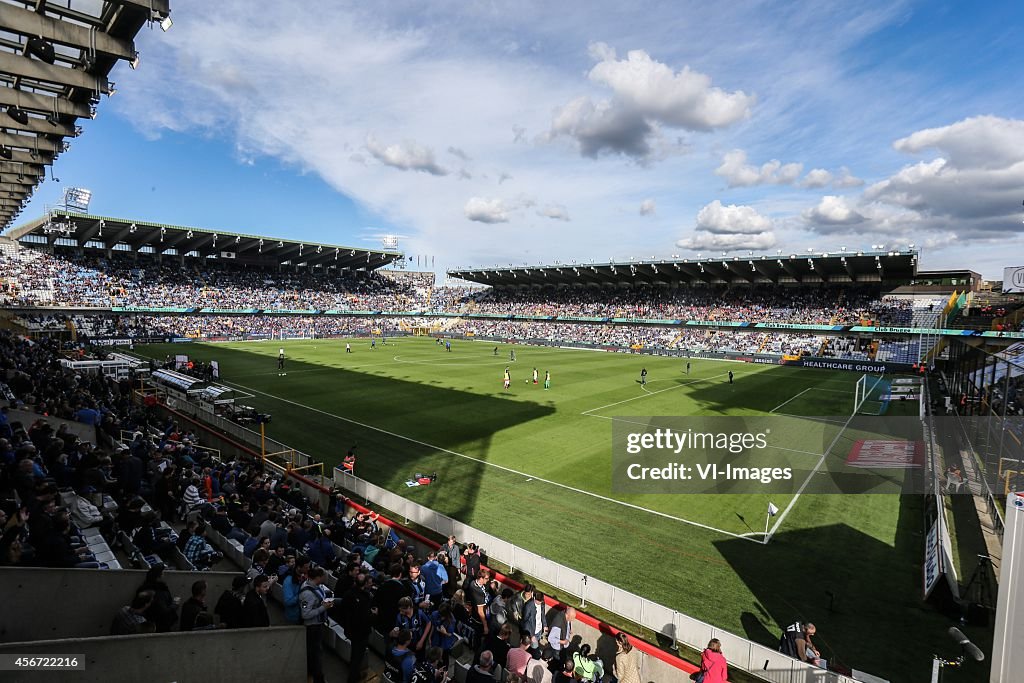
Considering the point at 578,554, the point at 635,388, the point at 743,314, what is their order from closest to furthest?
1. the point at 578,554
2. the point at 635,388
3. the point at 743,314

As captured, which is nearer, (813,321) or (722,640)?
(722,640)

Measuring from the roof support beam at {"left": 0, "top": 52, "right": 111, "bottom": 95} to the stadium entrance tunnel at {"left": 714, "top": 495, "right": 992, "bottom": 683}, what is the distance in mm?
16374

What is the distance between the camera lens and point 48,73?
9.35 metres

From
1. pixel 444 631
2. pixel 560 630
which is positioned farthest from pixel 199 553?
pixel 560 630

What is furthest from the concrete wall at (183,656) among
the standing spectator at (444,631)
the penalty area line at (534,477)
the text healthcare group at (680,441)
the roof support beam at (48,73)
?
the penalty area line at (534,477)

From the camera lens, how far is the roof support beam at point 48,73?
29.5 feet

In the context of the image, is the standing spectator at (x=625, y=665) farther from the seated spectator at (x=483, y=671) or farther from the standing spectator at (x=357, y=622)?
the standing spectator at (x=357, y=622)

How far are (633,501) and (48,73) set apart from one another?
17337 millimetres

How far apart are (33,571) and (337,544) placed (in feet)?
16.9

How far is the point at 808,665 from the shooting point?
7.58 meters

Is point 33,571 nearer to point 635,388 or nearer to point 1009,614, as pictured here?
point 1009,614

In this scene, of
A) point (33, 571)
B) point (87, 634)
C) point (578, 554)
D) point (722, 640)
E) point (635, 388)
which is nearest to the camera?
Answer: point (33, 571)

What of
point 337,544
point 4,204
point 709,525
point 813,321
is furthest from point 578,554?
point 813,321

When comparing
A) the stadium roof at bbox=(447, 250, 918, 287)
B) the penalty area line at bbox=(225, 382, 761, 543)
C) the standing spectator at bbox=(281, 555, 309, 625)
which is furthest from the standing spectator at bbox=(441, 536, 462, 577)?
the stadium roof at bbox=(447, 250, 918, 287)
